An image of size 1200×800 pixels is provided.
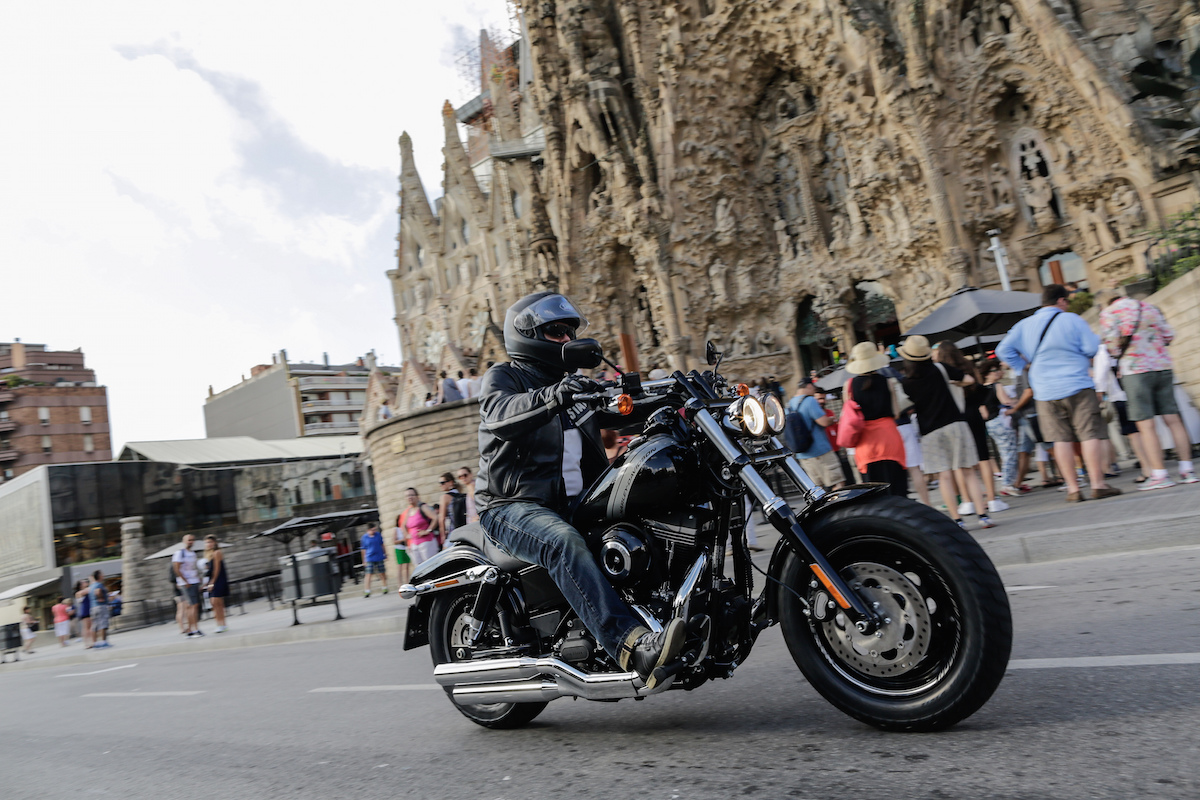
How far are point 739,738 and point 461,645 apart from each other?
137cm

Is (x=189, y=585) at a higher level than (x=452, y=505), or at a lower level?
lower

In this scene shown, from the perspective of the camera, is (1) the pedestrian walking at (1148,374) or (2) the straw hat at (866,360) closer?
(2) the straw hat at (866,360)

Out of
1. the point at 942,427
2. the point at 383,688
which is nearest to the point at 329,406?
the point at 942,427

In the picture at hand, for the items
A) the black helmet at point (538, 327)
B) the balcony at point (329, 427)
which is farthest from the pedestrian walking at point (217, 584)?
the balcony at point (329, 427)

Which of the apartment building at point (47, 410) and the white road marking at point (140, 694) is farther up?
the apartment building at point (47, 410)

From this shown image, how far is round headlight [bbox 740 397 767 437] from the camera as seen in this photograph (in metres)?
2.96

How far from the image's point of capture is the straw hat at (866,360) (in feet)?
24.1

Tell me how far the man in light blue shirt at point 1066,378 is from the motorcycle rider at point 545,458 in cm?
539

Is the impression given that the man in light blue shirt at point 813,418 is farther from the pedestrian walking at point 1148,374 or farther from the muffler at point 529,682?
the muffler at point 529,682

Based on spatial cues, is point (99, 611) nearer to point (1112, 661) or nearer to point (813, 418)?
point (813, 418)

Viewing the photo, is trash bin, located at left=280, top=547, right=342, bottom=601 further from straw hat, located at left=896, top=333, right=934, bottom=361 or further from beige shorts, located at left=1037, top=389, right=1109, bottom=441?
beige shorts, located at left=1037, top=389, right=1109, bottom=441

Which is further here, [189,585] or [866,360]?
[189,585]

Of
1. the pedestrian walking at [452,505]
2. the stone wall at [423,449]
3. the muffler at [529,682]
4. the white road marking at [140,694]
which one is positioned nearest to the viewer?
the muffler at [529,682]

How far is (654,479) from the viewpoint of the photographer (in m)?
3.13
